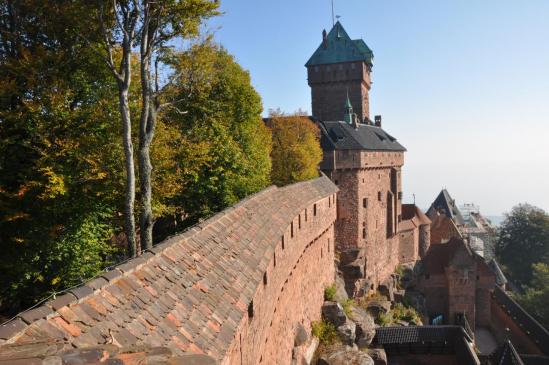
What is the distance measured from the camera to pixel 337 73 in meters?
41.9

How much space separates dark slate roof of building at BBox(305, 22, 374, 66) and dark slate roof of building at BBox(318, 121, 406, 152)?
8.52 meters

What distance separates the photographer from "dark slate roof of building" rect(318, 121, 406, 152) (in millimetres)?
31469

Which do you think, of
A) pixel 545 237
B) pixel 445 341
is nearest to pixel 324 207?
pixel 445 341

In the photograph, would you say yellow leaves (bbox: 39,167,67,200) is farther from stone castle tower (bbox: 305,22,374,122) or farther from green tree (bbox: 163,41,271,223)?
stone castle tower (bbox: 305,22,374,122)

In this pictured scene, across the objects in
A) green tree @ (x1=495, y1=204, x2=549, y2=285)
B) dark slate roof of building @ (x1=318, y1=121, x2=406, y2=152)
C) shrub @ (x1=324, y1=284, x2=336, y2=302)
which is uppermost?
dark slate roof of building @ (x1=318, y1=121, x2=406, y2=152)

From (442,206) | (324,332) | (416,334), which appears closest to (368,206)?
(416,334)

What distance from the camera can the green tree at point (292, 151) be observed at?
25.1 meters

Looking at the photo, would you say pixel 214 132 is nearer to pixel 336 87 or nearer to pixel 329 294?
pixel 329 294

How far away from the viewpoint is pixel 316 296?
16109 millimetres

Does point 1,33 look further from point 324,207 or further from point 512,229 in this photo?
point 512,229

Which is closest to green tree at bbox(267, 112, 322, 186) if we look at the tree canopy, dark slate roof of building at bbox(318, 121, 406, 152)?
dark slate roof of building at bbox(318, 121, 406, 152)

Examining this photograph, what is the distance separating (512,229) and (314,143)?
38978 mm

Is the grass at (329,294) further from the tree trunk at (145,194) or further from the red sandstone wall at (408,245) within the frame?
the red sandstone wall at (408,245)

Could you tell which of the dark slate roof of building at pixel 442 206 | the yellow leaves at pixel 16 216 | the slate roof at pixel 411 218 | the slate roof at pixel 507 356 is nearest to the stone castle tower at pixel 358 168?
the slate roof at pixel 411 218
